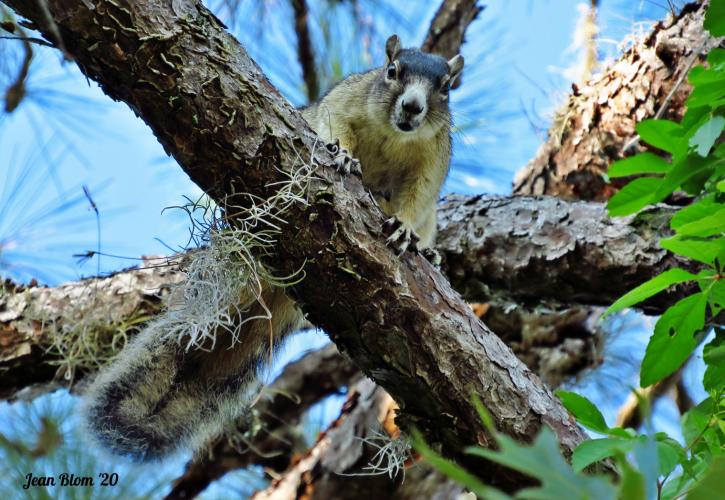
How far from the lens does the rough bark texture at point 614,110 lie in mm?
3309

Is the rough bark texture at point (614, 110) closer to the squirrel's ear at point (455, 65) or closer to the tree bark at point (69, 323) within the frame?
the squirrel's ear at point (455, 65)

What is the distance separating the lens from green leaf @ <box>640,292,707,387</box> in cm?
154

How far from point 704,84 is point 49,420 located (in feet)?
9.10

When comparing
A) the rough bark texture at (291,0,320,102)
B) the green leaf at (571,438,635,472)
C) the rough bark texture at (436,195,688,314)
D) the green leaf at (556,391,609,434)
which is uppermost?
the rough bark texture at (291,0,320,102)

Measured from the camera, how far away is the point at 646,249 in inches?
118

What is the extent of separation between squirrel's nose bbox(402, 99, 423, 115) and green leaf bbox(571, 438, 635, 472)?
5.31 ft

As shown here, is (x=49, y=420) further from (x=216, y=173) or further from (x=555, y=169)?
(x=555, y=169)

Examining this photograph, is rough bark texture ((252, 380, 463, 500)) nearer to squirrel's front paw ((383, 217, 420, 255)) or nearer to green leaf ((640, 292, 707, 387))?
squirrel's front paw ((383, 217, 420, 255))

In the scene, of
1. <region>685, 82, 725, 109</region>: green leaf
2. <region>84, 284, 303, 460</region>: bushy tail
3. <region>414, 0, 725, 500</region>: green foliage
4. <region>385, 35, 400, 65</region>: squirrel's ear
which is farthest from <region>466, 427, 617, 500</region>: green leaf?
<region>385, 35, 400, 65</region>: squirrel's ear

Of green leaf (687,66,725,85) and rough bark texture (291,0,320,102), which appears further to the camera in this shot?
rough bark texture (291,0,320,102)

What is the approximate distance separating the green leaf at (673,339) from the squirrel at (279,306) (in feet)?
2.33

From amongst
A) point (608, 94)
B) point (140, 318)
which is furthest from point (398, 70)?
point (140, 318)

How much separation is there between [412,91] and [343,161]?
785 millimetres

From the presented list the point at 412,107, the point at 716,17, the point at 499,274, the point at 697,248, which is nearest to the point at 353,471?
the point at 499,274
